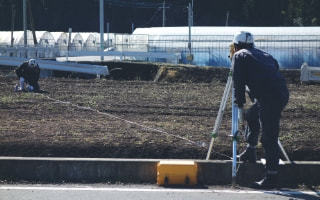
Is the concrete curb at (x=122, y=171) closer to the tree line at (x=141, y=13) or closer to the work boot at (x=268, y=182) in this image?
the work boot at (x=268, y=182)

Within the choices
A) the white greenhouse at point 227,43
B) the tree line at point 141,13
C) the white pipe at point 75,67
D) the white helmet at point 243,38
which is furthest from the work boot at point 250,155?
the tree line at point 141,13

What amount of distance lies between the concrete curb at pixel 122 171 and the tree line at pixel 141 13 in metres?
61.4

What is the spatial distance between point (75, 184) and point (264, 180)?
2498 mm

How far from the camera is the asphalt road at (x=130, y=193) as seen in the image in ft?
24.2

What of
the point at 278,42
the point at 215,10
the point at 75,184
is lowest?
the point at 75,184

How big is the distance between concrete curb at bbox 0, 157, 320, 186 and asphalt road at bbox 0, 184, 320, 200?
0.30 m

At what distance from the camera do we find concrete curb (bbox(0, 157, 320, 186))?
823 centimetres

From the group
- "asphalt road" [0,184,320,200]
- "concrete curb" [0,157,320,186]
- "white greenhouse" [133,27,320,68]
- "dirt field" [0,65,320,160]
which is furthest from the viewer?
"white greenhouse" [133,27,320,68]

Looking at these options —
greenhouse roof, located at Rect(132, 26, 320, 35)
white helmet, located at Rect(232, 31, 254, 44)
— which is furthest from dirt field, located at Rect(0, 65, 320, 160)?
greenhouse roof, located at Rect(132, 26, 320, 35)

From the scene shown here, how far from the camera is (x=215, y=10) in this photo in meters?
76.9

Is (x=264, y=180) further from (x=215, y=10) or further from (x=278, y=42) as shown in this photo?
(x=215, y=10)

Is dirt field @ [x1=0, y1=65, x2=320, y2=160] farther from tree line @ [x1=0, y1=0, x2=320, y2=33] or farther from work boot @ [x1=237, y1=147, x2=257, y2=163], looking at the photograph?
tree line @ [x1=0, y1=0, x2=320, y2=33]

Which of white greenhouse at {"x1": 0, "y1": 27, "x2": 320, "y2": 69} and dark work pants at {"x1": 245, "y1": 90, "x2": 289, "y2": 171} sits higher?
white greenhouse at {"x1": 0, "y1": 27, "x2": 320, "y2": 69}

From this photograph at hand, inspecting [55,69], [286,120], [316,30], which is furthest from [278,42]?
[286,120]
